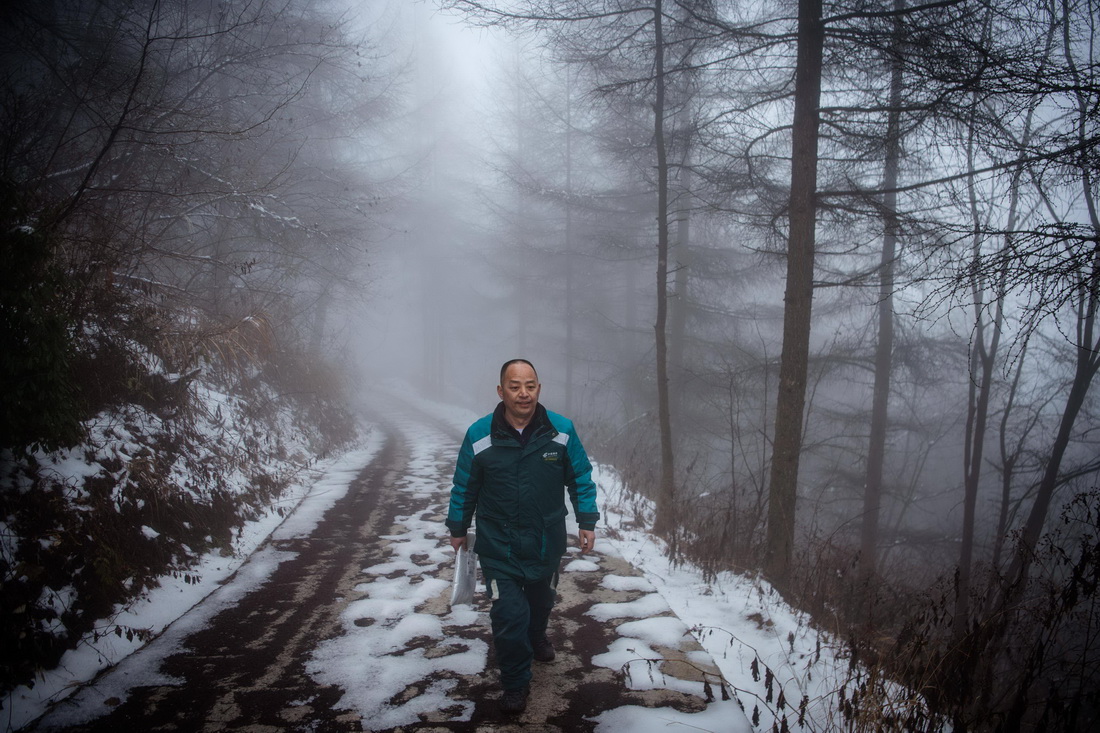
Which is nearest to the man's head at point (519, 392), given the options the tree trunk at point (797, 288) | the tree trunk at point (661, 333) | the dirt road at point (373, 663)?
the dirt road at point (373, 663)

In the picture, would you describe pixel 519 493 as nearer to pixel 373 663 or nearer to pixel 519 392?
pixel 519 392

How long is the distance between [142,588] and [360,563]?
67.3 inches

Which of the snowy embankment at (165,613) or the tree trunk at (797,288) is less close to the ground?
the tree trunk at (797,288)

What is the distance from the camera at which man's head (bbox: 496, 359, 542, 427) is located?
329cm

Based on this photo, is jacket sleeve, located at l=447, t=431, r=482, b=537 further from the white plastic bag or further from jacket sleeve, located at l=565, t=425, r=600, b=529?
jacket sleeve, located at l=565, t=425, r=600, b=529

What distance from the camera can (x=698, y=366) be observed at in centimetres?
1280

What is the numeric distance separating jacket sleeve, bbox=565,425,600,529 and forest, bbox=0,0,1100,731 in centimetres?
173

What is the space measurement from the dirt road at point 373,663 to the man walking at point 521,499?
0.34 m

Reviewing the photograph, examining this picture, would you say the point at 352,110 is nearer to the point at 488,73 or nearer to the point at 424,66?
the point at 488,73

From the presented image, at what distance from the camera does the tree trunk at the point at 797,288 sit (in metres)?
5.43

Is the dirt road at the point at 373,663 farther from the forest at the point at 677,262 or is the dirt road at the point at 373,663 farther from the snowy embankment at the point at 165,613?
the forest at the point at 677,262

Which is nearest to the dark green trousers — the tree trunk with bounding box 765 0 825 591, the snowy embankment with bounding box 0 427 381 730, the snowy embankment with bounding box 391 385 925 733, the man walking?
the man walking

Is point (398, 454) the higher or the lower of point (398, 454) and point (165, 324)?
the lower

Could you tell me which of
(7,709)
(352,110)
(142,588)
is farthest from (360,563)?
(352,110)
